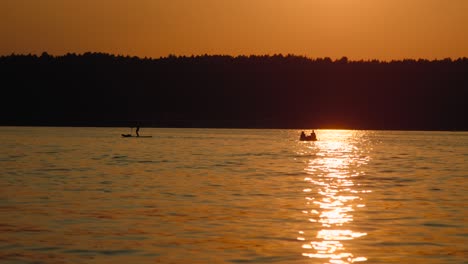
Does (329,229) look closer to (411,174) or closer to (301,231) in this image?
(301,231)

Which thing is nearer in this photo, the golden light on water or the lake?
the lake

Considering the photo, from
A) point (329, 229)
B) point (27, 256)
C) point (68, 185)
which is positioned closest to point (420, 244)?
point (329, 229)

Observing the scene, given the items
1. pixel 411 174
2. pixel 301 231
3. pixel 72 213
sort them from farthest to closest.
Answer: pixel 411 174 → pixel 72 213 → pixel 301 231

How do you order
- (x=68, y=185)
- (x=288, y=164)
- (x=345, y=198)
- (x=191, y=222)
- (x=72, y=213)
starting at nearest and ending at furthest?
1. (x=191, y=222)
2. (x=72, y=213)
3. (x=345, y=198)
4. (x=68, y=185)
5. (x=288, y=164)

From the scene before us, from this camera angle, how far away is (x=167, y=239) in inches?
1028

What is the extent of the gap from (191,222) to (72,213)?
451 cm

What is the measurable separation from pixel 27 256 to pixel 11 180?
23.7 meters

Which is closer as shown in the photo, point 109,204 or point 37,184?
point 109,204

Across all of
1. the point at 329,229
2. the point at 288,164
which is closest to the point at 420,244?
the point at 329,229

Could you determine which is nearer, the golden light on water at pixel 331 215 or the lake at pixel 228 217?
the lake at pixel 228 217

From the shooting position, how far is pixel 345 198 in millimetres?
39719

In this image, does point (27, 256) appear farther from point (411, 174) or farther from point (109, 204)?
point (411, 174)

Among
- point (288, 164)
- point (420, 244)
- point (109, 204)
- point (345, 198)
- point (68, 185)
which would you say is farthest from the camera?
point (288, 164)

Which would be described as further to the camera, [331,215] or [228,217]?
[331,215]
